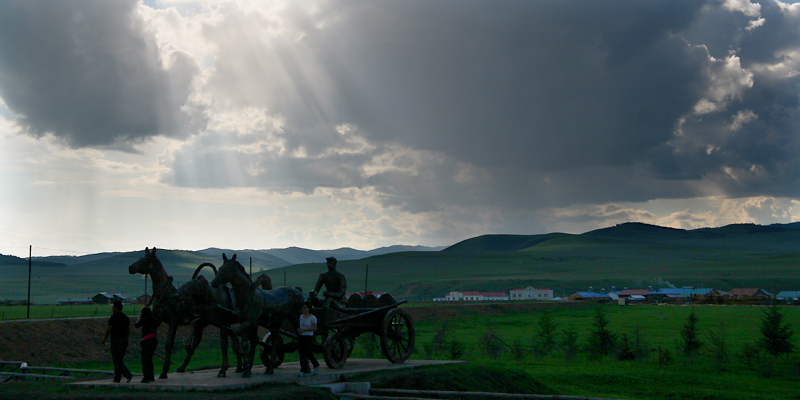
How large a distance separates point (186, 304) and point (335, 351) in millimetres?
4757

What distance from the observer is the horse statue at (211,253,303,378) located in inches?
625

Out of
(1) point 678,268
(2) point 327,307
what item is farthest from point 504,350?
(1) point 678,268

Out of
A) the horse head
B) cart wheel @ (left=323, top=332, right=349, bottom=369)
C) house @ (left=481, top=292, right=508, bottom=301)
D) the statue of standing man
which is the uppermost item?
the horse head

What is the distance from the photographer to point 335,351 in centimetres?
1894

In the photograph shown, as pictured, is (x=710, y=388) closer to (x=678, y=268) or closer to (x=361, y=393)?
(x=361, y=393)

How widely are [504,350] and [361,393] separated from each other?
2654cm

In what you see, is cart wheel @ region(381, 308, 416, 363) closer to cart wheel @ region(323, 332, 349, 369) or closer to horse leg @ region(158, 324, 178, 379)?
cart wheel @ region(323, 332, 349, 369)

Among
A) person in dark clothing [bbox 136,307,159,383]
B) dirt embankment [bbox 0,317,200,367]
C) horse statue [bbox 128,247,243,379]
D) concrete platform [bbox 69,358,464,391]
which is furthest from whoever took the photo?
dirt embankment [bbox 0,317,200,367]

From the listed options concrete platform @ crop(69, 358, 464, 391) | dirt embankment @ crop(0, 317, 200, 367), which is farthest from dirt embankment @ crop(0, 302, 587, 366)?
concrete platform @ crop(69, 358, 464, 391)

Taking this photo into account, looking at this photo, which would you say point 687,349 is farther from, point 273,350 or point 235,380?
point 235,380

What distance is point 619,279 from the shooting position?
547ft

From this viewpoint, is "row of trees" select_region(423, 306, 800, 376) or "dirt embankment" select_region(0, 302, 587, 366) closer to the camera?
"row of trees" select_region(423, 306, 800, 376)

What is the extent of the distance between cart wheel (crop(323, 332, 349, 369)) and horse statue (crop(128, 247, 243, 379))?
7.66ft

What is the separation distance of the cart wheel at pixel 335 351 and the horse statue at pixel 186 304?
234 centimetres
